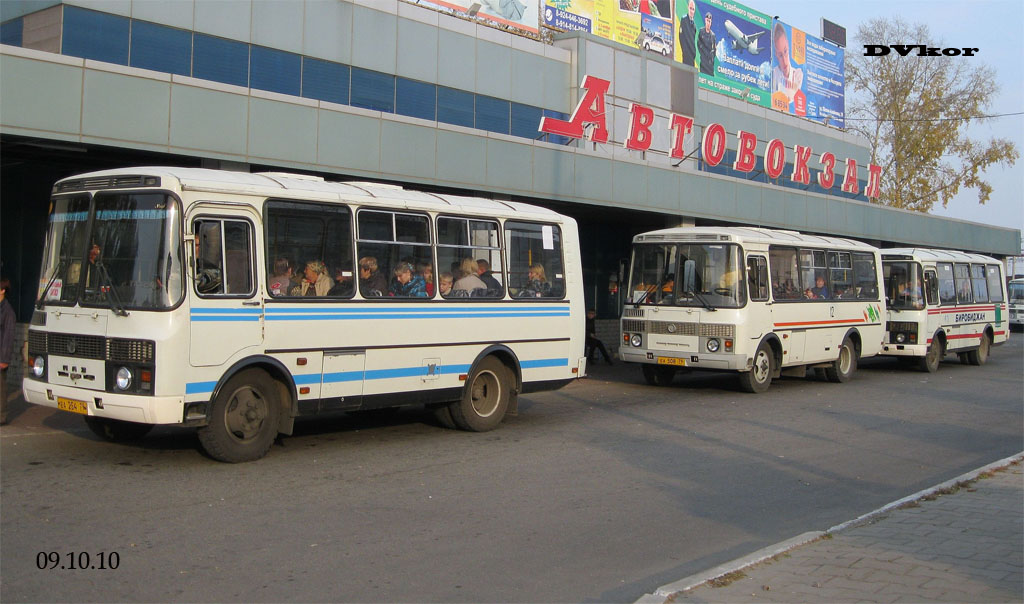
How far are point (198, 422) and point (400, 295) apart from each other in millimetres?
2969

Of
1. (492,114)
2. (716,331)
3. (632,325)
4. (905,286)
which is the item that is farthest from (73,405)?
(905,286)

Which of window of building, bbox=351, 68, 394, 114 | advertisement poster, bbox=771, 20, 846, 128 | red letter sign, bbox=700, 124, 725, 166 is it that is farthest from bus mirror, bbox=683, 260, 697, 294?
advertisement poster, bbox=771, 20, 846, 128

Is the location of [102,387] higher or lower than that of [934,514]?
higher

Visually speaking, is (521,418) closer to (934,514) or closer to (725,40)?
(934,514)

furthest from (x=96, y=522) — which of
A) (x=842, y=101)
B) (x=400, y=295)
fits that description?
(x=842, y=101)

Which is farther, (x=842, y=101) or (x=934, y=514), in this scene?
(x=842, y=101)

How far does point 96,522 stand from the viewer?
7227mm

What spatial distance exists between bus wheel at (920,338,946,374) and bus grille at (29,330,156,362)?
19597 mm

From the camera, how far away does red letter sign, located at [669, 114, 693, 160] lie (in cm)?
2523

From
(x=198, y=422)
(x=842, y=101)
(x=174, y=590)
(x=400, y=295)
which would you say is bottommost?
(x=174, y=590)

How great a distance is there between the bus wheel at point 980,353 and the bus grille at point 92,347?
24.0m

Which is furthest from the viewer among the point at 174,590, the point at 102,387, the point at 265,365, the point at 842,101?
the point at 842,101

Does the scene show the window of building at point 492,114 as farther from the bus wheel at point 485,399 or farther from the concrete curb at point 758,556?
the concrete curb at point 758,556

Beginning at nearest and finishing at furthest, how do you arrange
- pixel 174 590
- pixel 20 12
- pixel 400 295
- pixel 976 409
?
pixel 174 590 < pixel 400 295 < pixel 976 409 < pixel 20 12
